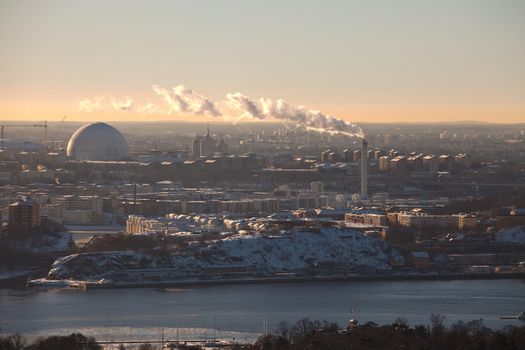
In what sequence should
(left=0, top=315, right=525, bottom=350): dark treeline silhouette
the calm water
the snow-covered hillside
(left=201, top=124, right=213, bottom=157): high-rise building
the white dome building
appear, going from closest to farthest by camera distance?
(left=0, top=315, right=525, bottom=350): dark treeline silhouette < the calm water < the snow-covered hillside < the white dome building < (left=201, top=124, right=213, bottom=157): high-rise building

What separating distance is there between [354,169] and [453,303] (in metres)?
24.3

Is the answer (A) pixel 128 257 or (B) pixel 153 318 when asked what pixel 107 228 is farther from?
(B) pixel 153 318

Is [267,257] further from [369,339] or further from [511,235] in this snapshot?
[369,339]

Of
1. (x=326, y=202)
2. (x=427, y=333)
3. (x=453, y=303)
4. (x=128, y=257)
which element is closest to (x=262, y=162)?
(x=326, y=202)

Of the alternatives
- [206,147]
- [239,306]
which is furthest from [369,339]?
[206,147]

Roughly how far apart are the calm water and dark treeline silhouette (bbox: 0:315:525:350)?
115 cm

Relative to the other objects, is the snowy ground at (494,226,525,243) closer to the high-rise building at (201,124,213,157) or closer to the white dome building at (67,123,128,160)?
the white dome building at (67,123,128,160)

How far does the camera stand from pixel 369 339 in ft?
50.5

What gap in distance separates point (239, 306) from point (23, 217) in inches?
333

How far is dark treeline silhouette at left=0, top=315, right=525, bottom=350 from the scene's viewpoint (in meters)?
15.1

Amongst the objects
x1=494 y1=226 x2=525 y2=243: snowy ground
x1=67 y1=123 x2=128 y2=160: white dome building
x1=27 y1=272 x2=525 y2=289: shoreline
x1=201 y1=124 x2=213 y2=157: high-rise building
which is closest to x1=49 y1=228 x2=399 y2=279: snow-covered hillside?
x1=27 y1=272 x2=525 y2=289: shoreline

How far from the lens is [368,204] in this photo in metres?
33.6

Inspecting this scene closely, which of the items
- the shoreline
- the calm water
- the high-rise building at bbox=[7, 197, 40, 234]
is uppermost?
the high-rise building at bbox=[7, 197, 40, 234]

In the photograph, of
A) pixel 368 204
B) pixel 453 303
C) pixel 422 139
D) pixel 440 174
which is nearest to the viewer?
pixel 453 303
